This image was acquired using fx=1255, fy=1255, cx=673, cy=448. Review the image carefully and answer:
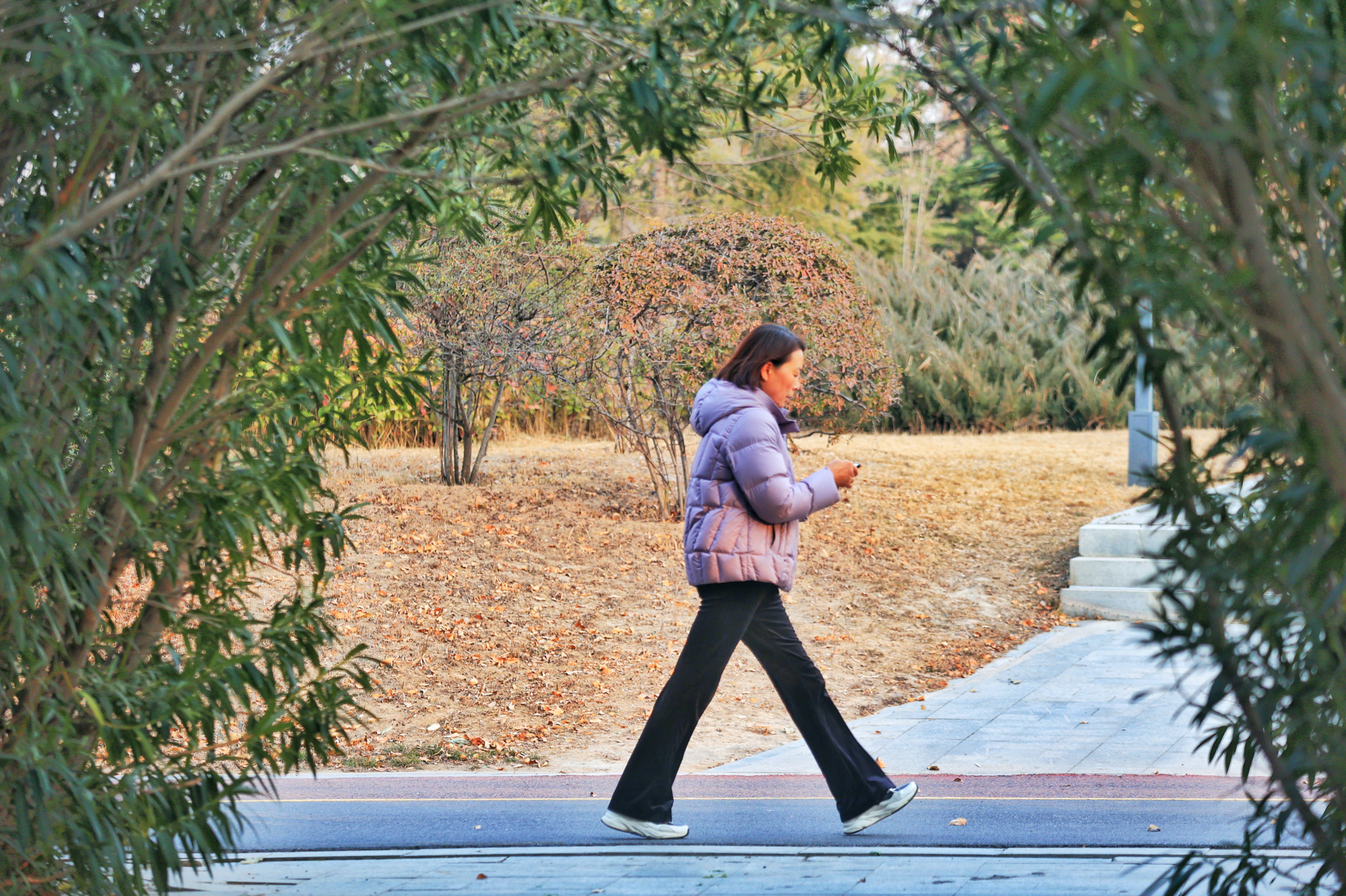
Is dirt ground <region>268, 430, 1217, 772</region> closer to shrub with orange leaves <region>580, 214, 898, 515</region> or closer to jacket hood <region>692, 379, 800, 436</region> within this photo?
shrub with orange leaves <region>580, 214, 898, 515</region>

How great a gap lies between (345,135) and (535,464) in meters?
10.8

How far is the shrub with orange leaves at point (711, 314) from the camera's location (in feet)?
33.7

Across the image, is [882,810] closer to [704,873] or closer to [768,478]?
[704,873]

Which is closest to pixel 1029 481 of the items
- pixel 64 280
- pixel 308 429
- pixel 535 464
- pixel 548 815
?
pixel 535 464

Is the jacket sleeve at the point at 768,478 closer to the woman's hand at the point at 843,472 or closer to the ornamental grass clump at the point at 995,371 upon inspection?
the woman's hand at the point at 843,472

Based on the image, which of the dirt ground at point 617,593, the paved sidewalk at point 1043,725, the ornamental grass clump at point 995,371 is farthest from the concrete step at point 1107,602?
the ornamental grass clump at point 995,371

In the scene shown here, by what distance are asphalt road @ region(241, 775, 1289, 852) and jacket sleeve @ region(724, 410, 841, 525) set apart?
1306 millimetres

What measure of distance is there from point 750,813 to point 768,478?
1596mm

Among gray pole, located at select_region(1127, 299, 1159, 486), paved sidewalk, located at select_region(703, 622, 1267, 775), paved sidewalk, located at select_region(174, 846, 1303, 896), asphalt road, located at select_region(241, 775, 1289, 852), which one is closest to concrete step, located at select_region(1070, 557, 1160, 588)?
gray pole, located at select_region(1127, 299, 1159, 486)

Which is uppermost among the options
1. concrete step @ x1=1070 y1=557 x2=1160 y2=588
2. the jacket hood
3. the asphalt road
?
the jacket hood

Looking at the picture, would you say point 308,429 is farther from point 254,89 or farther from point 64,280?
point 254,89

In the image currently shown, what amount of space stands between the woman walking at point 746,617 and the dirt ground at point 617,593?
5.55 ft

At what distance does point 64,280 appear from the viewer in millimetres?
2762

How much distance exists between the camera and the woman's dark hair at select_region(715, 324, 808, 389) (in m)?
5.00
